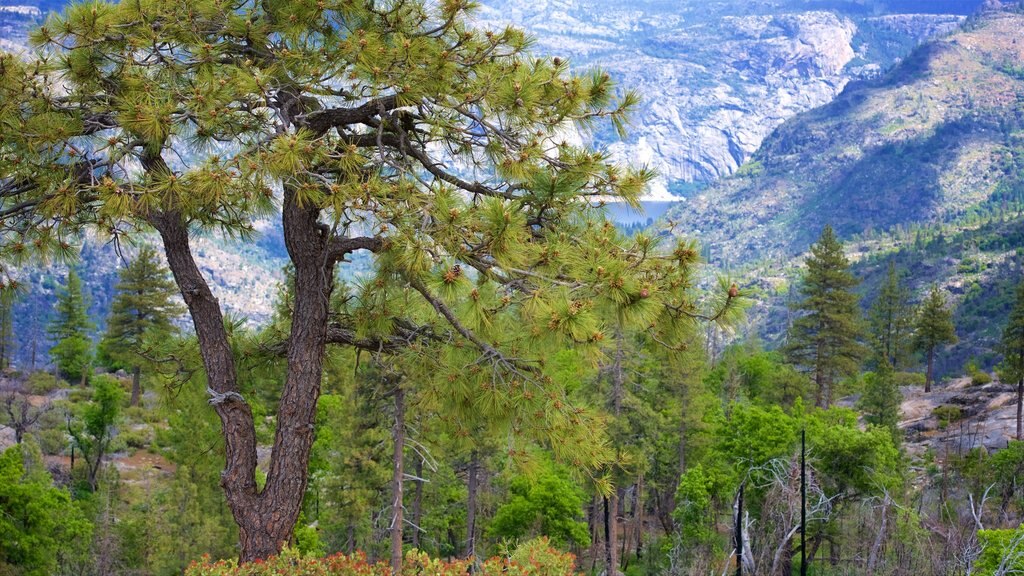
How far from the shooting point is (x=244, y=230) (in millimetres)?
7113

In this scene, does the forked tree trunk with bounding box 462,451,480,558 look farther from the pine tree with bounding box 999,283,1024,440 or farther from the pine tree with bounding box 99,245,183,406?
the pine tree with bounding box 999,283,1024,440

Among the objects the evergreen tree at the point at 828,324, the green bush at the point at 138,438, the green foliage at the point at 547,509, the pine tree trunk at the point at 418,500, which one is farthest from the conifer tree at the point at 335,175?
the green bush at the point at 138,438

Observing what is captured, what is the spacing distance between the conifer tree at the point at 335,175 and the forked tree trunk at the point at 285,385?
16 mm

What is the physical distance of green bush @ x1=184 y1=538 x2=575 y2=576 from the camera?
459 centimetres

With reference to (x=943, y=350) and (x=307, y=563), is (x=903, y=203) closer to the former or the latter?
(x=943, y=350)

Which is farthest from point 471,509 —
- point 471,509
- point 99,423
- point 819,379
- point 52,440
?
point 52,440

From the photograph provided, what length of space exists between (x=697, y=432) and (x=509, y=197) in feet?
86.2

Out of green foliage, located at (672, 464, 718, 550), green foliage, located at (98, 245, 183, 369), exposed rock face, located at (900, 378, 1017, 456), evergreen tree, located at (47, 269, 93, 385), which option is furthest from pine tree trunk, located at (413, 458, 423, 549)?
evergreen tree, located at (47, 269, 93, 385)

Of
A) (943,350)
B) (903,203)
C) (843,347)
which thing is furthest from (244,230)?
(903,203)

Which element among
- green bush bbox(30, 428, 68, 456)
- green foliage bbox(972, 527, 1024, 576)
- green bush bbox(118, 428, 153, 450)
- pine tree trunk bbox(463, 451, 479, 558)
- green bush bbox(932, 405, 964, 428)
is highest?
green bush bbox(932, 405, 964, 428)

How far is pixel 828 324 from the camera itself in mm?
35562

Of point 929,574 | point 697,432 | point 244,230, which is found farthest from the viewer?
point 697,432

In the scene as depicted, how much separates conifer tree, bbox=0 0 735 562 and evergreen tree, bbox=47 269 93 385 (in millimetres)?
45798

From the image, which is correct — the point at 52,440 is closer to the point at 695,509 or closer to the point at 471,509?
the point at 471,509
